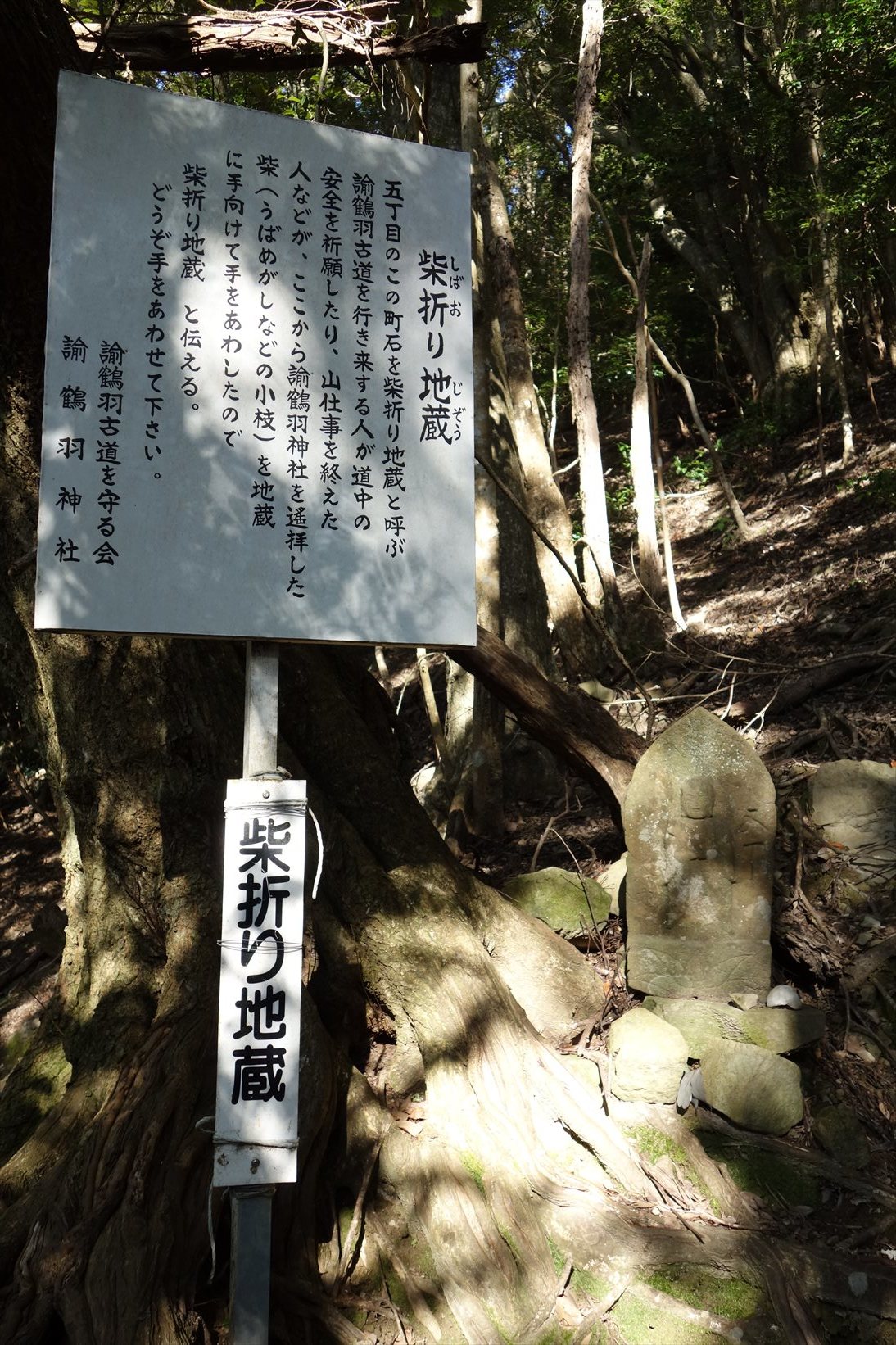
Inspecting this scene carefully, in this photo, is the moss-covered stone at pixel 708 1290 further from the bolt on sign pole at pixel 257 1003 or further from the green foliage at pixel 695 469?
the green foliage at pixel 695 469

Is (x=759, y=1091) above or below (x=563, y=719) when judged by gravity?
below

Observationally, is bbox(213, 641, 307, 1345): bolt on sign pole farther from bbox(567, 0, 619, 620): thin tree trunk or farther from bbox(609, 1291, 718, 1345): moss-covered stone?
bbox(567, 0, 619, 620): thin tree trunk

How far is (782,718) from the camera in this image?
650cm

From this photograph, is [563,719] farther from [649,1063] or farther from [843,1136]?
[843,1136]

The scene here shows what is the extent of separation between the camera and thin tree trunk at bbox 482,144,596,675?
6.94 metres

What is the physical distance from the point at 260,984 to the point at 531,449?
527cm

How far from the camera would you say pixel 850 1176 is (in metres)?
3.67

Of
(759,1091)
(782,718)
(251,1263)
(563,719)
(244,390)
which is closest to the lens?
(251,1263)

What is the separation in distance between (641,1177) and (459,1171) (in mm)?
713

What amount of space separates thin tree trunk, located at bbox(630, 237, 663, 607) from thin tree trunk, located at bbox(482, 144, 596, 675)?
2249 mm

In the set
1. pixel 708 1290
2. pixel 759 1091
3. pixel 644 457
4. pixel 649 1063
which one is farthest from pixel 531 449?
pixel 708 1290

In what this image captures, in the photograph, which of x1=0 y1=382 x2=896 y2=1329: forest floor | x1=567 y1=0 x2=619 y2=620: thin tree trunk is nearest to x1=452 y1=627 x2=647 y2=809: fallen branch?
x1=0 y1=382 x2=896 y2=1329: forest floor

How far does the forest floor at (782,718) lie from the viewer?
4.39m

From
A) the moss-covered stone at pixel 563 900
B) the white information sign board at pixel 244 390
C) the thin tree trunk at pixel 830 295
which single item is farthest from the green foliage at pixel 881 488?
the white information sign board at pixel 244 390
